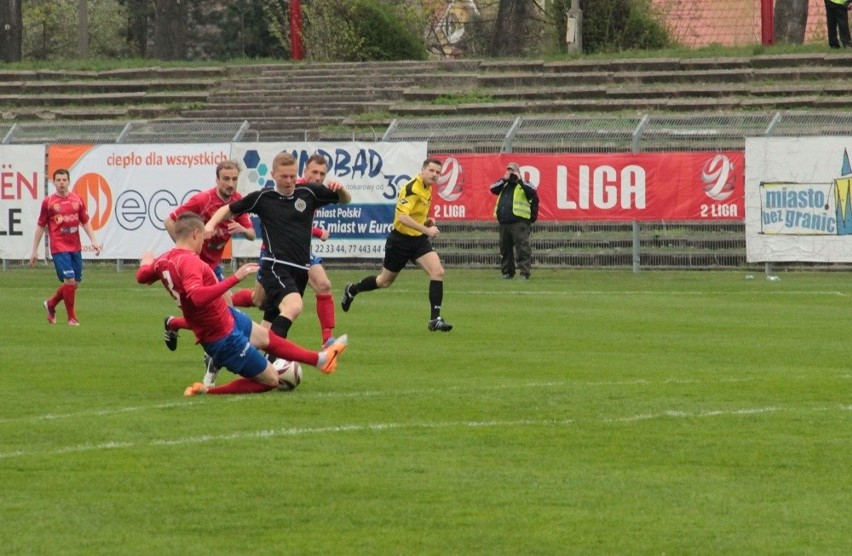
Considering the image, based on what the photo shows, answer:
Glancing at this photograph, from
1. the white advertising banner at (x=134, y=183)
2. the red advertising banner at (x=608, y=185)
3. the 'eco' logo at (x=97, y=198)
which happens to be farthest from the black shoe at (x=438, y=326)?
the 'eco' logo at (x=97, y=198)

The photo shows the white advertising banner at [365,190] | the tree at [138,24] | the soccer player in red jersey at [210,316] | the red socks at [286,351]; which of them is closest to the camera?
the soccer player in red jersey at [210,316]

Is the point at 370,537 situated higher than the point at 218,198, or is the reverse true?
the point at 218,198

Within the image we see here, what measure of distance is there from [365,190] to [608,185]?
4.48 m

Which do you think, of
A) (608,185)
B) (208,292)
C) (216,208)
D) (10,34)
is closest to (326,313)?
(216,208)

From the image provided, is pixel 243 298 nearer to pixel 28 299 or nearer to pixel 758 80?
pixel 28 299

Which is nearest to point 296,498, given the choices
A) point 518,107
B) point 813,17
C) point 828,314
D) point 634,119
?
point 828,314

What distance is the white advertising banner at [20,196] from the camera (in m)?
32.0

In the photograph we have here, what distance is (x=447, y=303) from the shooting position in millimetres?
22391

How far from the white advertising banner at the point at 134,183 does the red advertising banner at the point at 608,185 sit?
4630 millimetres

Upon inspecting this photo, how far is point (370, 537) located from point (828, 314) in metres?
13.6

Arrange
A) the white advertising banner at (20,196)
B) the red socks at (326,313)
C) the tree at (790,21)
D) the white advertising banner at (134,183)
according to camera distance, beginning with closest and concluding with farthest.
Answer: the red socks at (326,313) < the white advertising banner at (134,183) < the white advertising banner at (20,196) < the tree at (790,21)

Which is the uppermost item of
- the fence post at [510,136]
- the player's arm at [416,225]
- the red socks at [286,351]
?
the fence post at [510,136]

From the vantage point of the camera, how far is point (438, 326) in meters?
17.8

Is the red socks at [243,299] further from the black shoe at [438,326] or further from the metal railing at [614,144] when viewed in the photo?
the metal railing at [614,144]
